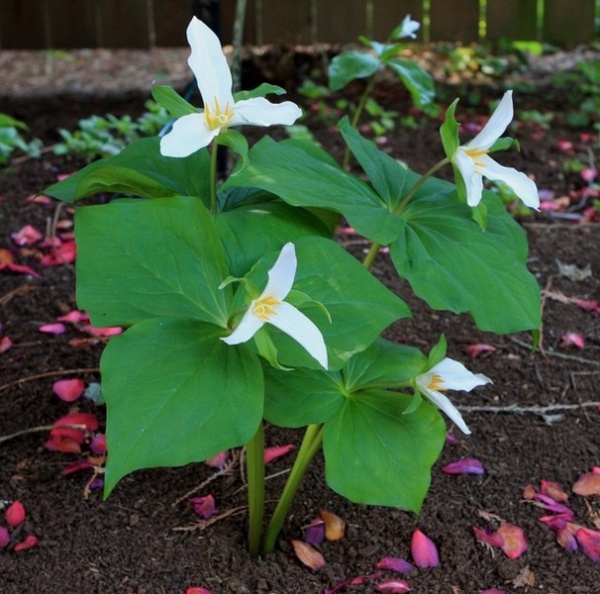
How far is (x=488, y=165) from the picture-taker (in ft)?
4.47

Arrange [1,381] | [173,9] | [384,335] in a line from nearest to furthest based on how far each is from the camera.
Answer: [1,381]
[384,335]
[173,9]

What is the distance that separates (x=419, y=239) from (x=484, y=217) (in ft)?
0.37

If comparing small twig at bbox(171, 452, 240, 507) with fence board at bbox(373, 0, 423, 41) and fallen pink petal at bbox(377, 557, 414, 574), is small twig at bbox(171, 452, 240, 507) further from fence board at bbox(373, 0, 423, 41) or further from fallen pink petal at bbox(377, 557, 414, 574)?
fence board at bbox(373, 0, 423, 41)

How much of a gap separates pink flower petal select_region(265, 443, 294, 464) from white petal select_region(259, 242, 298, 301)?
0.82 m

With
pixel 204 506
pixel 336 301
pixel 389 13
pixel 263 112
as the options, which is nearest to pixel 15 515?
pixel 204 506

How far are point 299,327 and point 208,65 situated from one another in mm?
400

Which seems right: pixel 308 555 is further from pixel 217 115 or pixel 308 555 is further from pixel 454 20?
pixel 454 20

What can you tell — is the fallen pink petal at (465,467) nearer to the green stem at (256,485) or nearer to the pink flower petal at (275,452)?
the pink flower petal at (275,452)

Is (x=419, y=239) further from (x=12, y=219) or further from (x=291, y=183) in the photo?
(x=12, y=219)

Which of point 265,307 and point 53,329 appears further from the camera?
point 53,329

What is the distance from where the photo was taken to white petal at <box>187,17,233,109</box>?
1.27 meters

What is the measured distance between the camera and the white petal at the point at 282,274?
1114mm

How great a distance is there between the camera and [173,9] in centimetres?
452

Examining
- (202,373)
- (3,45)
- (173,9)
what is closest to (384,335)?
(202,373)
